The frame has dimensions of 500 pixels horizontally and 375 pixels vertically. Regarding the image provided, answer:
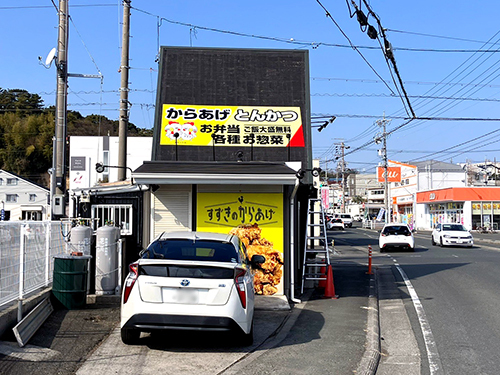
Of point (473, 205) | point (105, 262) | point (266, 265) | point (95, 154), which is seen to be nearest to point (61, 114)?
point (105, 262)

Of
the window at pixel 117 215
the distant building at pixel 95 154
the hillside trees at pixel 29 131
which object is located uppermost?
the hillside trees at pixel 29 131

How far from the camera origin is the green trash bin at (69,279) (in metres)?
9.47

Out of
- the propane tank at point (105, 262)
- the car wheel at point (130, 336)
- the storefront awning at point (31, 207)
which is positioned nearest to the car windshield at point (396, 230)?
the propane tank at point (105, 262)

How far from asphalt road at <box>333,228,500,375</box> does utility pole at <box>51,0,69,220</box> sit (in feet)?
29.4

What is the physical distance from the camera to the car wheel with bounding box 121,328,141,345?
746cm

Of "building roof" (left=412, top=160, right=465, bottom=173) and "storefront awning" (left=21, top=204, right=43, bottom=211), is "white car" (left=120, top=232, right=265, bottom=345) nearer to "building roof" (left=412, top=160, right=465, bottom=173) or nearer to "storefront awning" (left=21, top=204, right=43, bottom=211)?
"storefront awning" (left=21, top=204, right=43, bottom=211)

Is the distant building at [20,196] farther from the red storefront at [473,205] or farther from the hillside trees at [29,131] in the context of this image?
the red storefront at [473,205]

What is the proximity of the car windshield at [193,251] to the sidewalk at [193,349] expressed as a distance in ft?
4.12

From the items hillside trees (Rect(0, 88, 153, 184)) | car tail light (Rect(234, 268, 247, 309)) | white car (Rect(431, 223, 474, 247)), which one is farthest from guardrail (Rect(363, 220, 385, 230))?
car tail light (Rect(234, 268, 247, 309))

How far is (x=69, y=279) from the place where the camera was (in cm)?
948

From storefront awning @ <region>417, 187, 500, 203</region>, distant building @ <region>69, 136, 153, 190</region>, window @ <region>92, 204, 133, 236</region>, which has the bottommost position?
window @ <region>92, 204, 133, 236</region>

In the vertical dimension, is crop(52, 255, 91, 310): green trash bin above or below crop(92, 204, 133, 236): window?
below

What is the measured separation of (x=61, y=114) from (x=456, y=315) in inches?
424

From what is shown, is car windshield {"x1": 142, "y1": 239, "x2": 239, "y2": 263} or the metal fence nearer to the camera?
car windshield {"x1": 142, "y1": 239, "x2": 239, "y2": 263}
